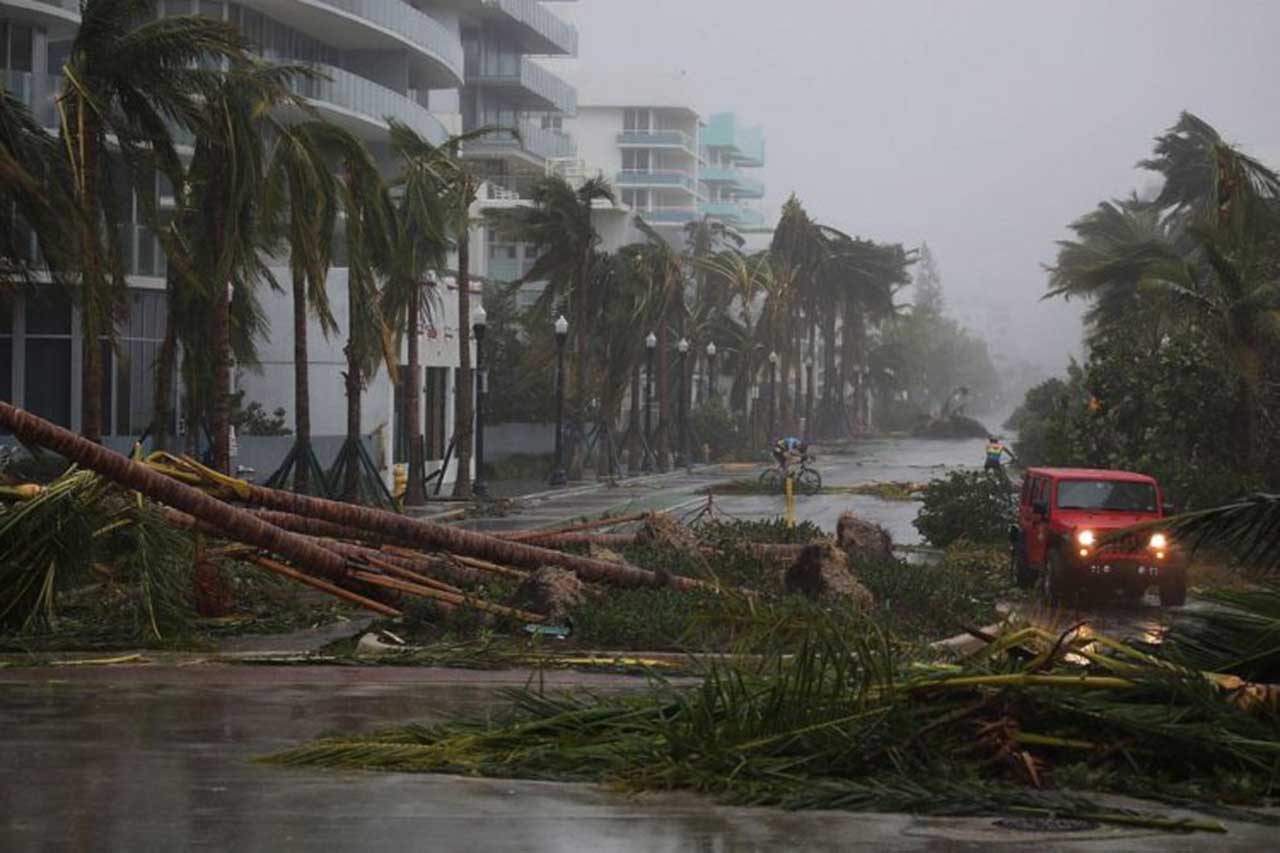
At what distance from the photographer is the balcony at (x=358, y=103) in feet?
193

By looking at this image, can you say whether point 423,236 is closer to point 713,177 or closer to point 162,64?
point 162,64

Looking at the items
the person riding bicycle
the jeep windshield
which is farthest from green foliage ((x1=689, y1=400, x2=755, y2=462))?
the jeep windshield

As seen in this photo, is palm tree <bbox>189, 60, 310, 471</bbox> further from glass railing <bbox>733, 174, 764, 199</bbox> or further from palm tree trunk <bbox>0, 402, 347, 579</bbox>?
glass railing <bbox>733, 174, 764, 199</bbox>

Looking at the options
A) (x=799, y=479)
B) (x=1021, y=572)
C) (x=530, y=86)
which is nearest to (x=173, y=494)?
(x=1021, y=572)

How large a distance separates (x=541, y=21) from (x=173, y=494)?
8120cm

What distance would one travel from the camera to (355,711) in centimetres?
1278

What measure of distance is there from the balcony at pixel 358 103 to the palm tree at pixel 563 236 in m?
4.66

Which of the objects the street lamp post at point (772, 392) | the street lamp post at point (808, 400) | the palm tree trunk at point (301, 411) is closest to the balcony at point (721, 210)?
the street lamp post at point (808, 400)

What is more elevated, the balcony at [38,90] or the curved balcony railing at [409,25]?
the curved balcony railing at [409,25]

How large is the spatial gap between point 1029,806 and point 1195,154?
52703 mm

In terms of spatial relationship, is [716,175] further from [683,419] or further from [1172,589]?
[1172,589]

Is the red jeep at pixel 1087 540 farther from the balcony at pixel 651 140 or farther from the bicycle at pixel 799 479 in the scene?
the balcony at pixel 651 140

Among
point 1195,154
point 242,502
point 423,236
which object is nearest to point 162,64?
point 242,502

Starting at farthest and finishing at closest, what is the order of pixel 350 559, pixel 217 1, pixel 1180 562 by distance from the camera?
pixel 217 1
pixel 1180 562
pixel 350 559
